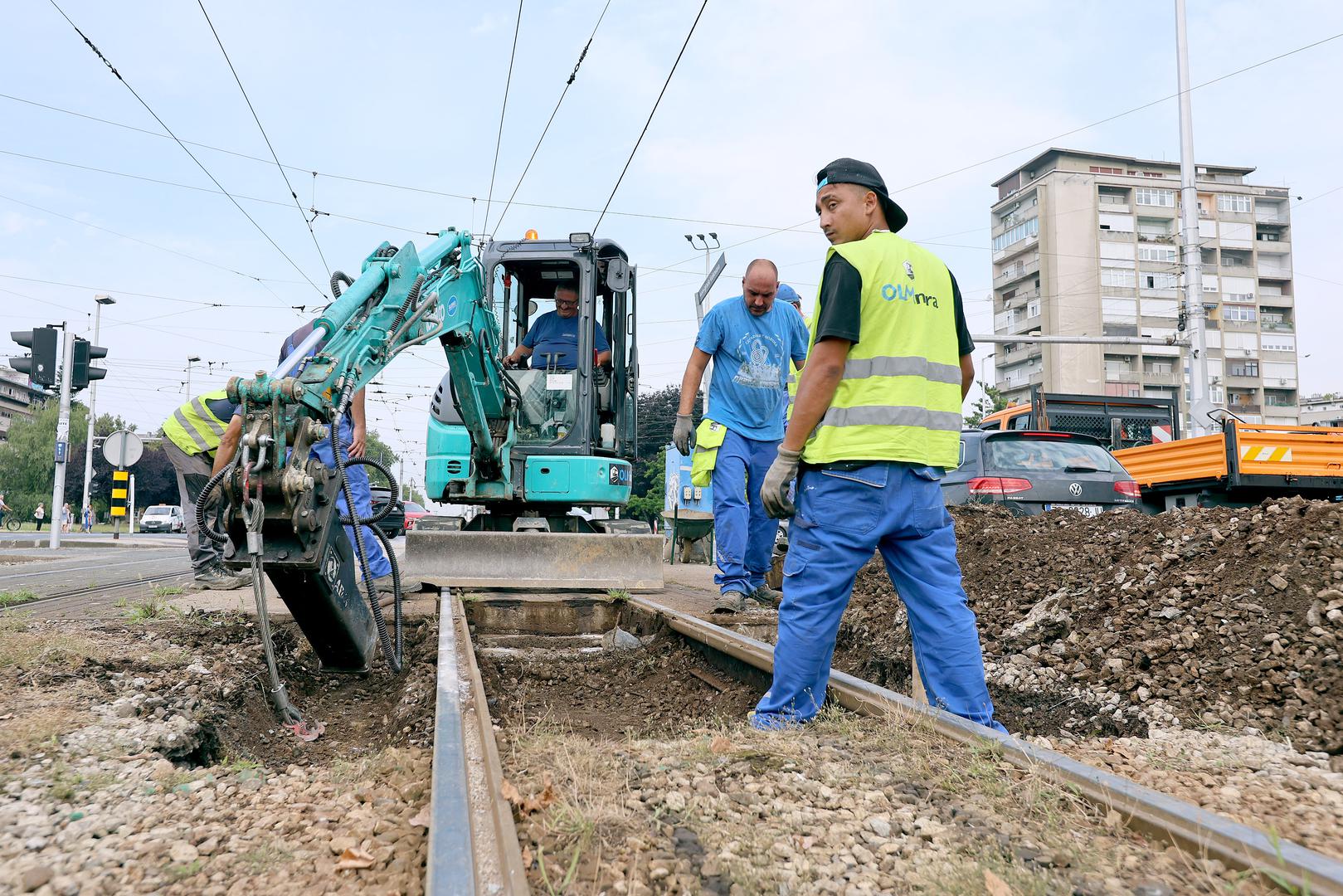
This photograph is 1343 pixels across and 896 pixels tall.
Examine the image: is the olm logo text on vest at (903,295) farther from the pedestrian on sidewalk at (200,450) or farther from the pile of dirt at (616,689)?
the pedestrian on sidewalk at (200,450)

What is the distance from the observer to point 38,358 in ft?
A: 52.3

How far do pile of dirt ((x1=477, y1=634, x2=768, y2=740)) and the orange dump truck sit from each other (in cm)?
969

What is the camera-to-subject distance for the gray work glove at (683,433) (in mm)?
6391

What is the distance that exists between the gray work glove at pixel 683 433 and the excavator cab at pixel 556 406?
4.63 ft

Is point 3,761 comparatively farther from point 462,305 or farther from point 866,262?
point 462,305

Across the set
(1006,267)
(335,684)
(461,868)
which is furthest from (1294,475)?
(1006,267)

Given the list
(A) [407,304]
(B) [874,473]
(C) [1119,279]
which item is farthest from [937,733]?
(C) [1119,279]

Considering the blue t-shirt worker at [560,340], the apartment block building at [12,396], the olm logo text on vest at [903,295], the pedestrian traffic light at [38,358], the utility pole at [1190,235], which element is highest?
the apartment block building at [12,396]

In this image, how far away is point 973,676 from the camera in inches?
122

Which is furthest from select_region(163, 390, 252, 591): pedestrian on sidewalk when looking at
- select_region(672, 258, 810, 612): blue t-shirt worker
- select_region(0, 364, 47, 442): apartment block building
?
select_region(0, 364, 47, 442): apartment block building

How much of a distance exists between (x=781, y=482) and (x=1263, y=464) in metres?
11.2

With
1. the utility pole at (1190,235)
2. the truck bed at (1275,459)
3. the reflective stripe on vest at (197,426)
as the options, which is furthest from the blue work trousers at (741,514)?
the utility pole at (1190,235)

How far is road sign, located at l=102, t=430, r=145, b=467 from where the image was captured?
18641mm

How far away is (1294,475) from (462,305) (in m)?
11.0
